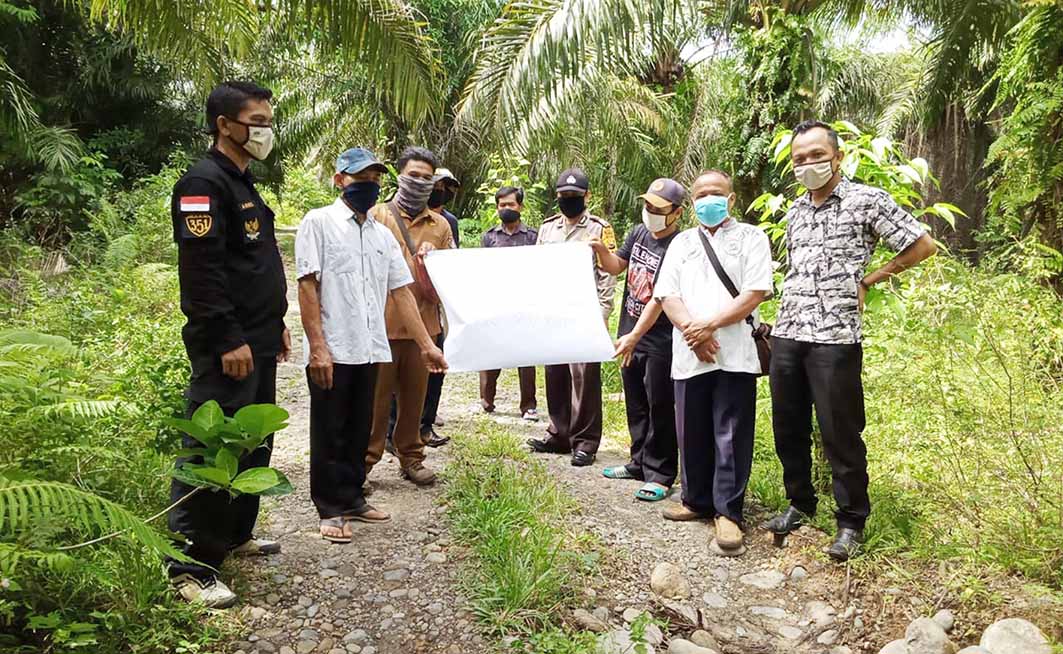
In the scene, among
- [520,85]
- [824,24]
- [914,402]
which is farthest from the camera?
[824,24]

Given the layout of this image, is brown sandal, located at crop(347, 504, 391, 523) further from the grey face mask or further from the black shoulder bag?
the black shoulder bag

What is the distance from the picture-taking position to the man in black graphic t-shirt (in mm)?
4688

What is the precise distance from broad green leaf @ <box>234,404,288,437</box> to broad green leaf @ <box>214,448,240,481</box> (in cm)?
10

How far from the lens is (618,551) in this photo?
12.8 feet

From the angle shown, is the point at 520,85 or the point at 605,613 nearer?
the point at 605,613

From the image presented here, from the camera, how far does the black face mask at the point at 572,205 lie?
537 cm

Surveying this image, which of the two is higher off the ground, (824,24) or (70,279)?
(824,24)

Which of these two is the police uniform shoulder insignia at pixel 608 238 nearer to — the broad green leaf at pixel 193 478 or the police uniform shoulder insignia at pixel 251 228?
the police uniform shoulder insignia at pixel 251 228

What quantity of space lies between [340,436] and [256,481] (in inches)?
48.7

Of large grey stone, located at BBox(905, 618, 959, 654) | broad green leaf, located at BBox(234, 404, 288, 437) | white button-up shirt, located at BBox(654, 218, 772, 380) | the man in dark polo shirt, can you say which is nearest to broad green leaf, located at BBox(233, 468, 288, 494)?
broad green leaf, located at BBox(234, 404, 288, 437)

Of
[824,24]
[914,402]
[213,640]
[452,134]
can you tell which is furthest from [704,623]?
[452,134]

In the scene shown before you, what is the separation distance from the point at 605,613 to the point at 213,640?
1496mm

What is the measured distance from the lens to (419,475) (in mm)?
4707

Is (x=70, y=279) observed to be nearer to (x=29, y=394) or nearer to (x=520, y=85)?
(x=520, y=85)
